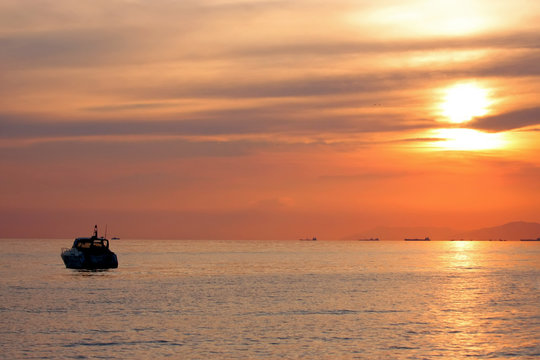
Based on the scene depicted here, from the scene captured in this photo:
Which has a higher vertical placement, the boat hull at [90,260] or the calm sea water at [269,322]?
the boat hull at [90,260]

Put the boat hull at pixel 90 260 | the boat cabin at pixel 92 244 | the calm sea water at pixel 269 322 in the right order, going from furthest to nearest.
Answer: the boat cabin at pixel 92 244
the boat hull at pixel 90 260
the calm sea water at pixel 269 322

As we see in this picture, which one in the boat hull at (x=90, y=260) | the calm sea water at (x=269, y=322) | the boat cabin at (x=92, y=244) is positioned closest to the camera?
the calm sea water at (x=269, y=322)

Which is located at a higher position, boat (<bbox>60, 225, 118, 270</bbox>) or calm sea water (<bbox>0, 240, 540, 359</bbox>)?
boat (<bbox>60, 225, 118, 270</bbox>)

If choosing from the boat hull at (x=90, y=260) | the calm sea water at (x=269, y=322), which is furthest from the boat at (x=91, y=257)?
the calm sea water at (x=269, y=322)

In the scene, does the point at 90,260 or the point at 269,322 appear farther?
the point at 90,260

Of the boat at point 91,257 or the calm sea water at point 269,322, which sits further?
the boat at point 91,257

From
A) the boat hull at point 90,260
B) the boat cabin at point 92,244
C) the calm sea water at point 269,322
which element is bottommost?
the calm sea water at point 269,322

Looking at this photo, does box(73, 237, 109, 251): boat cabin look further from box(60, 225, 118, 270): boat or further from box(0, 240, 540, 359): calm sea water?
box(0, 240, 540, 359): calm sea water

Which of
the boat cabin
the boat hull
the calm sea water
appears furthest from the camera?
the boat cabin

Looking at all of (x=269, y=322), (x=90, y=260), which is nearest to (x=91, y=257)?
(x=90, y=260)

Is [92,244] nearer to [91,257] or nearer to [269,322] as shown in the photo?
[91,257]

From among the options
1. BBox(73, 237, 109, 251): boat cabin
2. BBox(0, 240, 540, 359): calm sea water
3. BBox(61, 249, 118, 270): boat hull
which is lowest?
BBox(0, 240, 540, 359): calm sea water

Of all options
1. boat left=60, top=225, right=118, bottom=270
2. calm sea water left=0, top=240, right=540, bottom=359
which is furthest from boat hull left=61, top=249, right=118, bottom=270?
calm sea water left=0, top=240, right=540, bottom=359

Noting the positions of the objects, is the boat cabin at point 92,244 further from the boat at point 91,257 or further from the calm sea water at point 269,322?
the calm sea water at point 269,322
